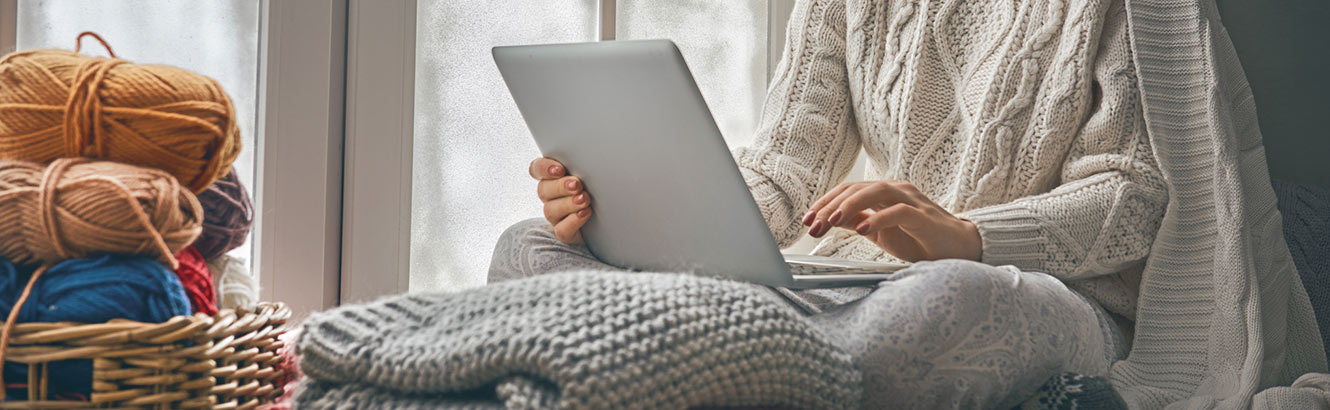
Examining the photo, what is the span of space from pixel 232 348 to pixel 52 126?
174 mm

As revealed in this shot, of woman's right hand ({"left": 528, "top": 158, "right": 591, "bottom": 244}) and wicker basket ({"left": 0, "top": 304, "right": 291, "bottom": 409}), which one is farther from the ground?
woman's right hand ({"left": 528, "top": 158, "right": 591, "bottom": 244})

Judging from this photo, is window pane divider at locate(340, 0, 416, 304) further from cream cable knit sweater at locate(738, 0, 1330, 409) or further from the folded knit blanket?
the folded knit blanket

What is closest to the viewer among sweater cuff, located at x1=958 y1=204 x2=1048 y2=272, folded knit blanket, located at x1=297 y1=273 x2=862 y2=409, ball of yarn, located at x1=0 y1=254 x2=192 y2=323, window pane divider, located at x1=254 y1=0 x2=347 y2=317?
folded knit blanket, located at x1=297 y1=273 x2=862 y2=409

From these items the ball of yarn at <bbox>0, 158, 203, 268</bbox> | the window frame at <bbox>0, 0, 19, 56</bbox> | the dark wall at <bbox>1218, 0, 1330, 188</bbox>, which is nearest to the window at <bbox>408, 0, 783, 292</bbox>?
the window frame at <bbox>0, 0, 19, 56</bbox>

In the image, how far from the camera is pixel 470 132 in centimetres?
136

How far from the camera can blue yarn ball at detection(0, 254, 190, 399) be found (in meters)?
0.56

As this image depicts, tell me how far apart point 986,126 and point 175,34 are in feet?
2.96

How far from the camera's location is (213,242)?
2.43 feet

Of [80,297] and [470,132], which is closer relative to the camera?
[80,297]

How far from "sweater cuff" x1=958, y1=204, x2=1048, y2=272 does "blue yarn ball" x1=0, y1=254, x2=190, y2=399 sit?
72 cm

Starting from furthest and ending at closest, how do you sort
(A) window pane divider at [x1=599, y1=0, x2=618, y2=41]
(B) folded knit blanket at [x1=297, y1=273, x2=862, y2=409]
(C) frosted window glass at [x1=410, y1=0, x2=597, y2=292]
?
1. (A) window pane divider at [x1=599, y1=0, x2=618, y2=41]
2. (C) frosted window glass at [x1=410, y1=0, x2=597, y2=292]
3. (B) folded knit blanket at [x1=297, y1=273, x2=862, y2=409]

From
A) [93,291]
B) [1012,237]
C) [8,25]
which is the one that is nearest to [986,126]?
[1012,237]

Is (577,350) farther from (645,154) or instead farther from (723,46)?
(723,46)

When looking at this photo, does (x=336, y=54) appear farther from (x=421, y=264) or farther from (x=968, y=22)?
(x=968, y=22)
